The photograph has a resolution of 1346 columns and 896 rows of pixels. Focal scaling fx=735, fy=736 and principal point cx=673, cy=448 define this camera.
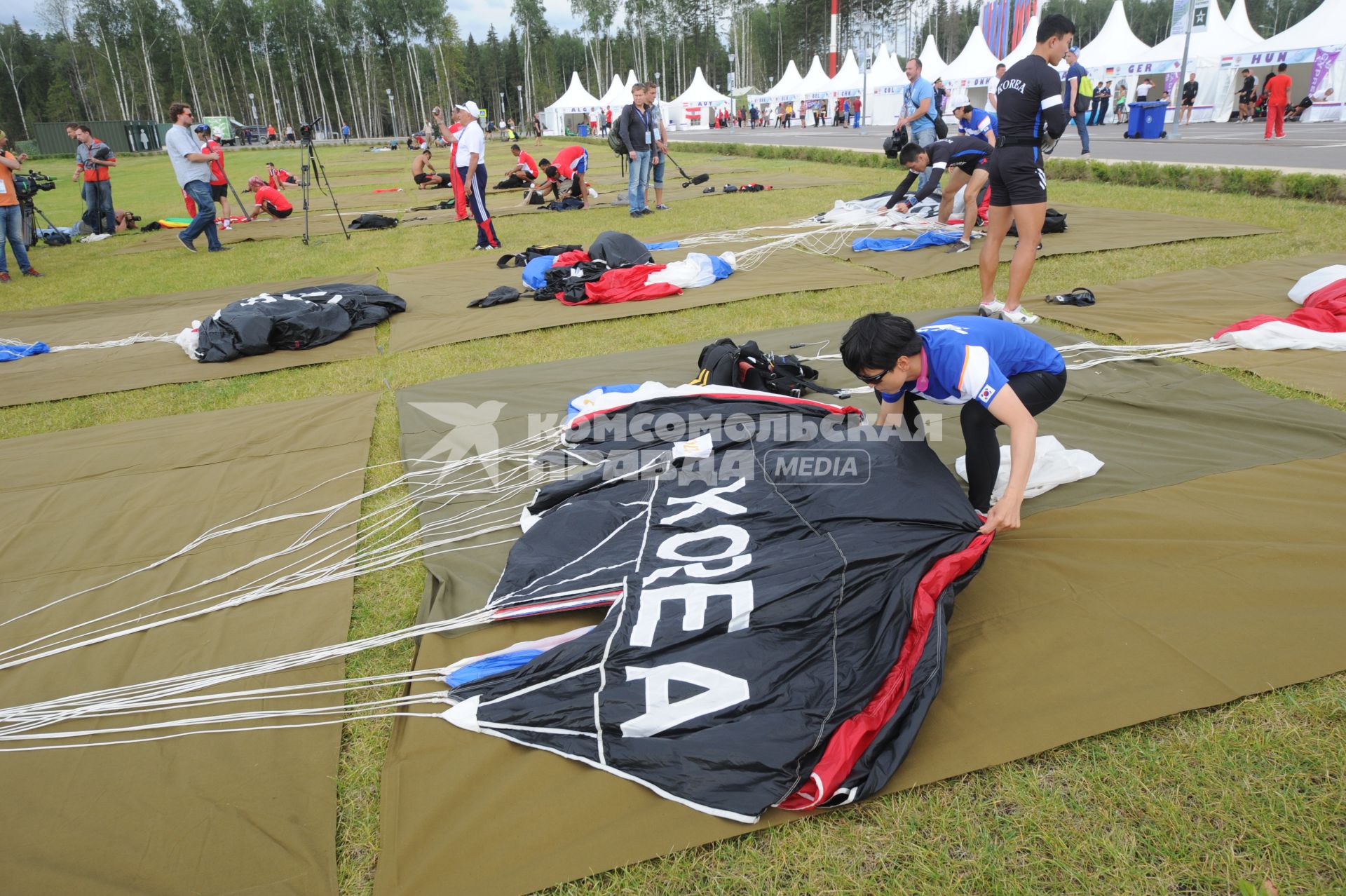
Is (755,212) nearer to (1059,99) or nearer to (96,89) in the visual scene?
(1059,99)

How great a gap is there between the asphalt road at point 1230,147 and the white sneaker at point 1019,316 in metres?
7.21

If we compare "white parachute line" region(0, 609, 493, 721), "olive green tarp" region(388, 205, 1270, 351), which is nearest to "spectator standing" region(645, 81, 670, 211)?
"olive green tarp" region(388, 205, 1270, 351)

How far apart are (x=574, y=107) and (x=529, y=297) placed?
43581 mm

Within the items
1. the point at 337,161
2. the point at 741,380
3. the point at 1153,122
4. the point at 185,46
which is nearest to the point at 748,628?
the point at 741,380

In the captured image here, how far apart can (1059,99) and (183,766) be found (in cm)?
546

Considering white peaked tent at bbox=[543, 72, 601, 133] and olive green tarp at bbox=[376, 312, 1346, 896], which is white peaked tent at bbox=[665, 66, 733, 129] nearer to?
white peaked tent at bbox=[543, 72, 601, 133]

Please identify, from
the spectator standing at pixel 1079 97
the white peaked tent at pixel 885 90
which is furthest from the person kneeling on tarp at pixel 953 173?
the white peaked tent at pixel 885 90

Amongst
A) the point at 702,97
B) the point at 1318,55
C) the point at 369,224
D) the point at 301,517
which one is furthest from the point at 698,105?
the point at 301,517

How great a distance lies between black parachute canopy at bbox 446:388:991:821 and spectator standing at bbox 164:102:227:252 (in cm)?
964

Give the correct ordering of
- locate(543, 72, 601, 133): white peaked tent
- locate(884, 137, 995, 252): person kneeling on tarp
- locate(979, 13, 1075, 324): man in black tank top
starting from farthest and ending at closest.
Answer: locate(543, 72, 601, 133): white peaked tent < locate(884, 137, 995, 252): person kneeling on tarp < locate(979, 13, 1075, 324): man in black tank top

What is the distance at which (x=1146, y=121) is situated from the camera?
56.2 feet

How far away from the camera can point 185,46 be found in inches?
2093

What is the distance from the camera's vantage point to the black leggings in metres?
2.56

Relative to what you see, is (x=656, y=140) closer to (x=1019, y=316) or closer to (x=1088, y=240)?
(x=1088, y=240)
